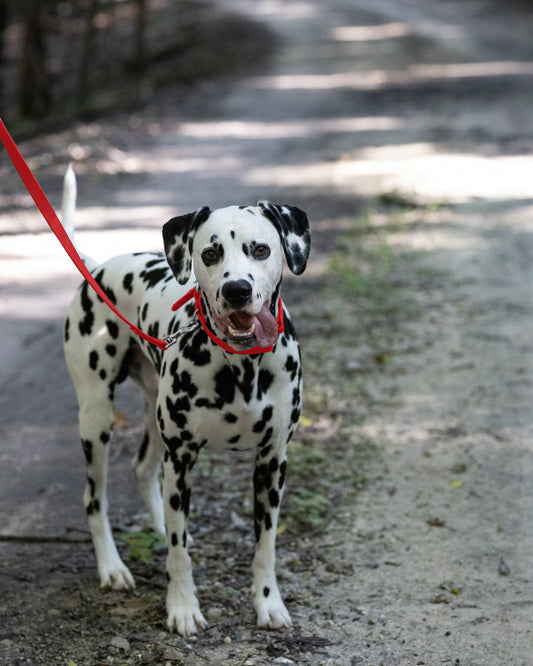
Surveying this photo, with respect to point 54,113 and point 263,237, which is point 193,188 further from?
point 54,113

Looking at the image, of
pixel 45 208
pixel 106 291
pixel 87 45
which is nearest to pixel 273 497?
pixel 106 291

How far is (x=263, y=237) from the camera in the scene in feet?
11.6

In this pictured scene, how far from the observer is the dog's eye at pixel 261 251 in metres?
3.52

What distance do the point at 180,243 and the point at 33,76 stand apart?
19172 millimetres

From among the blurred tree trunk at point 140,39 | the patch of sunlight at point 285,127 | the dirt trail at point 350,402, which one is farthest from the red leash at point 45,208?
the blurred tree trunk at point 140,39

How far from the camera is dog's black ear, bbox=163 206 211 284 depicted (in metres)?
3.72

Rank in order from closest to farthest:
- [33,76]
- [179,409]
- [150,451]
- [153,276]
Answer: [179,409], [153,276], [150,451], [33,76]

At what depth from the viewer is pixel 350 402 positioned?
655cm

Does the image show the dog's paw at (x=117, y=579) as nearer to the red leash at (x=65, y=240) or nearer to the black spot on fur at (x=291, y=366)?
the red leash at (x=65, y=240)

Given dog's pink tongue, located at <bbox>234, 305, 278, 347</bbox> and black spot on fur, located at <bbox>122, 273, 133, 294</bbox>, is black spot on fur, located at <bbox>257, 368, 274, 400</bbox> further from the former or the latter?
black spot on fur, located at <bbox>122, 273, 133, 294</bbox>

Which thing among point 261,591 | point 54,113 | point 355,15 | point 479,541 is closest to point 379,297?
point 479,541

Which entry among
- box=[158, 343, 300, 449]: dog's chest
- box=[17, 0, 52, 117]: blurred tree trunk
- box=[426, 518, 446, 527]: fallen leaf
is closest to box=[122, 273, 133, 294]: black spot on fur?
box=[158, 343, 300, 449]: dog's chest

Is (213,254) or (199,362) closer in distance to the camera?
(213,254)

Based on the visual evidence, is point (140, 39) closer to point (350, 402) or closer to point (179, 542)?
point (350, 402)
